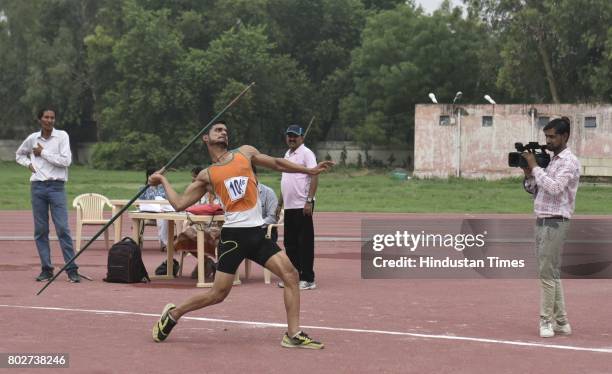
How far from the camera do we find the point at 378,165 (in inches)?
2729

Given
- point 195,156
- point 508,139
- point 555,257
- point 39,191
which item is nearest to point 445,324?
point 555,257

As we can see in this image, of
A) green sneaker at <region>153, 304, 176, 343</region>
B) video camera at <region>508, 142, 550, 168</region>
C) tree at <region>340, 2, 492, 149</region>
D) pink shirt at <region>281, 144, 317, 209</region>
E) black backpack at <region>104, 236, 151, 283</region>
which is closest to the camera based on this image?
green sneaker at <region>153, 304, 176, 343</region>

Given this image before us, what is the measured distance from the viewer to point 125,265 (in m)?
13.2

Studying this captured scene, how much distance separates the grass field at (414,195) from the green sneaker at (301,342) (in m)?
20.9

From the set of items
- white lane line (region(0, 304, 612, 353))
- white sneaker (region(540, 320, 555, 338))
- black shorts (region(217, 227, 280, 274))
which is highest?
black shorts (region(217, 227, 280, 274))

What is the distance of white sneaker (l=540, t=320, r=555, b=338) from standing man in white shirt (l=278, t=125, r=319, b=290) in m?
3.90

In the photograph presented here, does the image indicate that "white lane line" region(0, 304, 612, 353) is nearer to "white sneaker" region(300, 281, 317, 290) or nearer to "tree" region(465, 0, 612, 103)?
"white sneaker" region(300, 281, 317, 290)

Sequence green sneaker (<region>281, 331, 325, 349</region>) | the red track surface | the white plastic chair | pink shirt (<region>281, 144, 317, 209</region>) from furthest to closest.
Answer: the white plastic chair, pink shirt (<region>281, 144, 317, 209</region>), green sneaker (<region>281, 331, 325, 349</region>), the red track surface

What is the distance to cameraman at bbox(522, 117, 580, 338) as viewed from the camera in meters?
9.52

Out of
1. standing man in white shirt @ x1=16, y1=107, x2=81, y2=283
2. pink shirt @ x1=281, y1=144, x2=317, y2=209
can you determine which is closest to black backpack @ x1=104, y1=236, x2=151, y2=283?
standing man in white shirt @ x1=16, y1=107, x2=81, y2=283

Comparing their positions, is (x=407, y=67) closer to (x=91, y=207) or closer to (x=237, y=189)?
(x=91, y=207)

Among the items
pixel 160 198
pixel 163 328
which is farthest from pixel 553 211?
pixel 160 198

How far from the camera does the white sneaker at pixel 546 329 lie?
9.48 metres

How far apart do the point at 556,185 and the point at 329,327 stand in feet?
7.77
